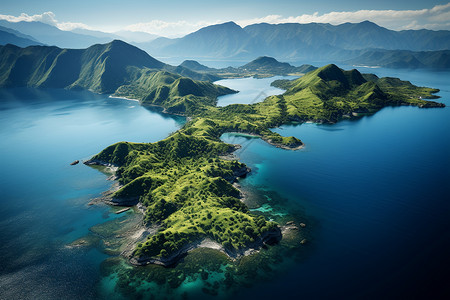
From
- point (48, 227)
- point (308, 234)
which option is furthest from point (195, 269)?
point (48, 227)

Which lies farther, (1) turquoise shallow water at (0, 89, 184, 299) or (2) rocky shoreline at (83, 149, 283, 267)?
(2) rocky shoreline at (83, 149, 283, 267)

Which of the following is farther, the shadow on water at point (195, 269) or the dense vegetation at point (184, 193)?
the dense vegetation at point (184, 193)

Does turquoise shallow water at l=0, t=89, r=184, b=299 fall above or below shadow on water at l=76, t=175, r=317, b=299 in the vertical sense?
below

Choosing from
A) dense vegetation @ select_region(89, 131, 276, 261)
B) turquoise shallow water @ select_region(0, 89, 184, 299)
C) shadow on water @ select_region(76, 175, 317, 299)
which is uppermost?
dense vegetation @ select_region(89, 131, 276, 261)

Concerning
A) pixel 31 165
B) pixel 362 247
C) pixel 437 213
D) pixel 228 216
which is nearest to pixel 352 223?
pixel 362 247

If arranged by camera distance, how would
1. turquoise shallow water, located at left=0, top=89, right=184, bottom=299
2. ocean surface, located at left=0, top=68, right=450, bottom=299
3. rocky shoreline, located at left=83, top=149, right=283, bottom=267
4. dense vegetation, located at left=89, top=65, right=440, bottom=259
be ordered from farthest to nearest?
dense vegetation, located at left=89, top=65, right=440, bottom=259
rocky shoreline, located at left=83, top=149, right=283, bottom=267
turquoise shallow water, located at left=0, top=89, right=184, bottom=299
ocean surface, located at left=0, top=68, right=450, bottom=299

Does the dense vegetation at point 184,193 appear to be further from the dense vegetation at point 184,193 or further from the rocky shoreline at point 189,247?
the rocky shoreline at point 189,247

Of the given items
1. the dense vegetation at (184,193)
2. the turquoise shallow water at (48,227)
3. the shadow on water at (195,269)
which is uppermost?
the dense vegetation at (184,193)

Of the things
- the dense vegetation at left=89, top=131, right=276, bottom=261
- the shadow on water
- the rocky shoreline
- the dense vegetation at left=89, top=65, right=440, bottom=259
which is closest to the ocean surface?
the shadow on water

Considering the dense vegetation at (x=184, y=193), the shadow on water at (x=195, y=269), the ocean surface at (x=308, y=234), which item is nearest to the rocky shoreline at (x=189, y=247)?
the dense vegetation at (x=184, y=193)

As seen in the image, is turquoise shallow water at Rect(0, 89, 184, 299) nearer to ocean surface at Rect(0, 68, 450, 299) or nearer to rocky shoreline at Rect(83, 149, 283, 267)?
ocean surface at Rect(0, 68, 450, 299)

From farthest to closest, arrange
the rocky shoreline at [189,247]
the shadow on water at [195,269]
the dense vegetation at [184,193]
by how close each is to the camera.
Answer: the dense vegetation at [184,193] → the rocky shoreline at [189,247] → the shadow on water at [195,269]
